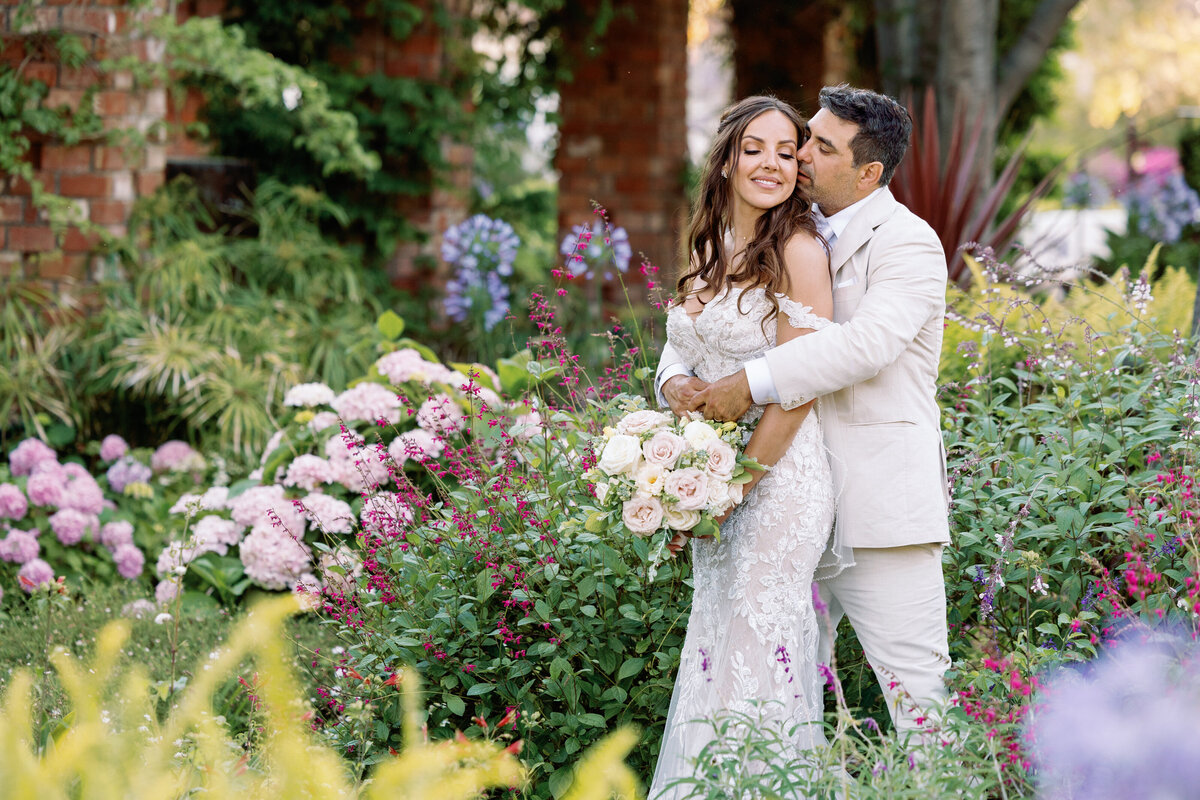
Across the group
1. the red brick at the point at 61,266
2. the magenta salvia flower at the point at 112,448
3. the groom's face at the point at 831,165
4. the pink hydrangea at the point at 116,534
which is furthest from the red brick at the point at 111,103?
the groom's face at the point at 831,165

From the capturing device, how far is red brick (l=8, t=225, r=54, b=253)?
536 centimetres

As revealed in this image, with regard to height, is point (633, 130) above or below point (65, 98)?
above

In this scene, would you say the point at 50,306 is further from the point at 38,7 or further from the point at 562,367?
the point at 562,367

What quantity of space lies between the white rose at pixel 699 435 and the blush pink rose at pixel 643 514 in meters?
0.14

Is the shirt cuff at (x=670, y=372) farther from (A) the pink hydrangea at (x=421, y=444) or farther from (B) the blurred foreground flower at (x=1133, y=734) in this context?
(B) the blurred foreground flower at (x=1133, y=734)

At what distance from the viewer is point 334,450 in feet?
13.3

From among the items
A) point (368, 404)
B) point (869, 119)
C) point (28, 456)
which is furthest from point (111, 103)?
point (869, 119)

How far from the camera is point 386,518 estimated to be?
2.95m

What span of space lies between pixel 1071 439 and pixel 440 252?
462 cm

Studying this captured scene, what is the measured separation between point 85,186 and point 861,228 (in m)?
4.33

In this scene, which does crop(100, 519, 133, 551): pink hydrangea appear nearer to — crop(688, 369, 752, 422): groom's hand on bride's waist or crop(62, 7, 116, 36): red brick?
crop(62, 7, 116, 36): red brick

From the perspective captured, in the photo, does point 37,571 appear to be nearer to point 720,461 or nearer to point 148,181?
point 148,181

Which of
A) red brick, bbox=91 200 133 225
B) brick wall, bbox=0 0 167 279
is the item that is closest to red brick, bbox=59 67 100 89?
brick wall, bbox=0 0 167 279

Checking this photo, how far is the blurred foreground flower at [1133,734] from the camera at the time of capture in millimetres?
1355
